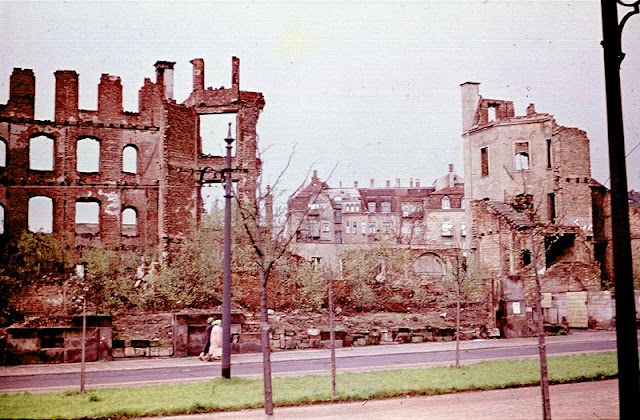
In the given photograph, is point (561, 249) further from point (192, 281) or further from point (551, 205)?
point (192, 281)

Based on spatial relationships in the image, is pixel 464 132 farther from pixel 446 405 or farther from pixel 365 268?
pixel 446 405

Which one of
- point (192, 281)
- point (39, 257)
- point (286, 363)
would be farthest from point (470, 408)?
point (39, 257)

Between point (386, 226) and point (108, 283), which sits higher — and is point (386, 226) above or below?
above

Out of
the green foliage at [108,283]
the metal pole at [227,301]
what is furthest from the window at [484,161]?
the metal pole at [227,301]

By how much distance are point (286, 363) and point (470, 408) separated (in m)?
7.47

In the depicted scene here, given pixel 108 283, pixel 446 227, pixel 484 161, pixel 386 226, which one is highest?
pixel 484 161

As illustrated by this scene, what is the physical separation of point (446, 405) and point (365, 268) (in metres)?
17.9

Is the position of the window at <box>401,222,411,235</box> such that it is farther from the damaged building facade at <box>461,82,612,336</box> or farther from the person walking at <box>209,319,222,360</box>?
the person walking at <box>209,319,222,360</box>

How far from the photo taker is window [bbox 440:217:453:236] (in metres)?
63.6

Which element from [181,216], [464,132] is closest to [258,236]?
[181,216]

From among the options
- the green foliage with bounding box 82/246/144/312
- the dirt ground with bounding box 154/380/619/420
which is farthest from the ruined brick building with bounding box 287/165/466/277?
the dirt ground with bounding box 154/380/619/420

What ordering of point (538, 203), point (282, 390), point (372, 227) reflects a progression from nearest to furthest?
point (282, 390) < point (538, 203) < point (372, 227)

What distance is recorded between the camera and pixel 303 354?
19938 mm

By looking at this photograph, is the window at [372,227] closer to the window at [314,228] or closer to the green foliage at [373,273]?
the window at [314,228]
